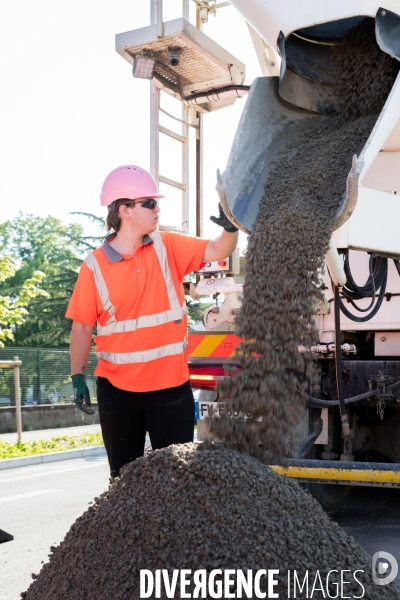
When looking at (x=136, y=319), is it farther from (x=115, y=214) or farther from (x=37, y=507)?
(x=37, y=507)

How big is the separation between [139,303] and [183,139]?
215 centimetres

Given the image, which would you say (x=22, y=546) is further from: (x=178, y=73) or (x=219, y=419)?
(x=178, y=73)

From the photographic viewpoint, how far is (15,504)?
5.67m

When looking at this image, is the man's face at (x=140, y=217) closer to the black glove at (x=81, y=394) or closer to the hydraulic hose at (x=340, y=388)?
the black glove at (x=81, y=394)

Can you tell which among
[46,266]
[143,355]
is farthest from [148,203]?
[46,266]

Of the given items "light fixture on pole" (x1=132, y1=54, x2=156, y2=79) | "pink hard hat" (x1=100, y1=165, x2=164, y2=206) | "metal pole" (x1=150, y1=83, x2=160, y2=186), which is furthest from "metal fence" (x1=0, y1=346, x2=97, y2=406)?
"pink hard hat" (x1=100, y1=165, x2=164, y2=206)

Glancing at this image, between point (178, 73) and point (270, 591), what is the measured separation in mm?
3698

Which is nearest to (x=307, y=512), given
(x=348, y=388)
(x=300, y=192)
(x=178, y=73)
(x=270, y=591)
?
(x=270, y=591)

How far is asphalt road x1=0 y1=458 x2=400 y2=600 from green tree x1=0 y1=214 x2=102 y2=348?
1029 centimetres

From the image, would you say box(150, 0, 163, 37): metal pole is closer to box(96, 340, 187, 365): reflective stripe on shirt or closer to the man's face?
the man's face

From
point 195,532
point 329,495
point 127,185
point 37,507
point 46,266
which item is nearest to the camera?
point 195,532

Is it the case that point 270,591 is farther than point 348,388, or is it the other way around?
point 348,388

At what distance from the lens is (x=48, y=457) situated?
9.13 meters

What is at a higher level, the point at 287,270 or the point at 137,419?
the point at 287,270
